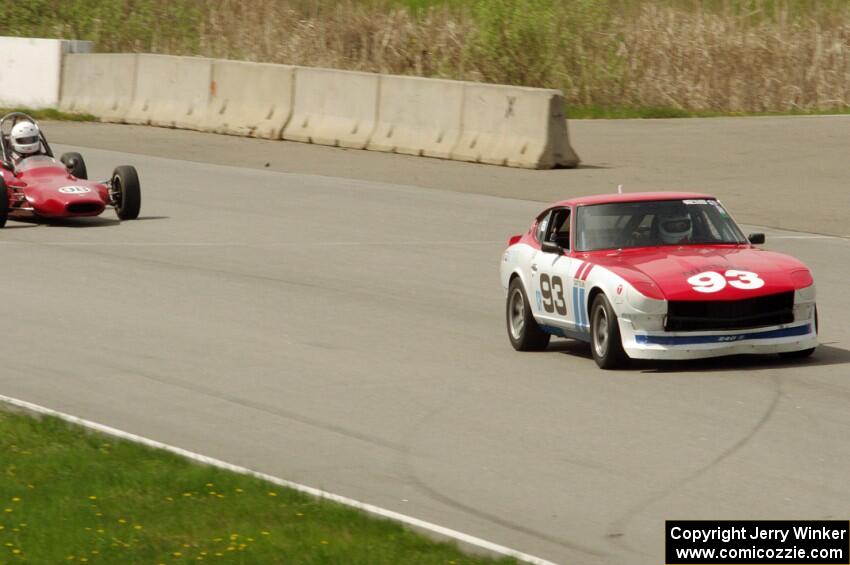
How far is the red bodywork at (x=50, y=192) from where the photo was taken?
67.3 feet

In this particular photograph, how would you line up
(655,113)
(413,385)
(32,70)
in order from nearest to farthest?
(413,385)
(655,113)
(32,70)

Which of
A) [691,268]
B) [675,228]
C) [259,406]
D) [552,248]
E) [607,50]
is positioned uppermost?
[607,50]

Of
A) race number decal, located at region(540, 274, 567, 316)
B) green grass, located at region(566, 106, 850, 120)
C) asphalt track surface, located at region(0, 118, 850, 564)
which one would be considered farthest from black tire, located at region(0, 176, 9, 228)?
green grass, located at region(566, 106, 850, 120)

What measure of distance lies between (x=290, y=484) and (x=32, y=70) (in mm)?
29203

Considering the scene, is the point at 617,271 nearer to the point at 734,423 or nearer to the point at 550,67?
the point at 734,423

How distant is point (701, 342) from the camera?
36.7ft

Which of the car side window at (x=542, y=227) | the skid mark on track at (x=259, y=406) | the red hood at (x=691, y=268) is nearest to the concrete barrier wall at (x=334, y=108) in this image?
the car side window at (x=542, y=227)

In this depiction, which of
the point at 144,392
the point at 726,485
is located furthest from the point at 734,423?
the point at 144,392

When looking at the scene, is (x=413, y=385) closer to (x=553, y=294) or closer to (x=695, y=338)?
(x=553, y=294)

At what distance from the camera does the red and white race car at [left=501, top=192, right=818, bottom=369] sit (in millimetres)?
11164

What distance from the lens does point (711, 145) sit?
29203 millimetres

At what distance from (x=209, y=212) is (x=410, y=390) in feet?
36.8

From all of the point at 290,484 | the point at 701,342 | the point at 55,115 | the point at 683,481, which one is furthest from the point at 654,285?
the point at 55,115

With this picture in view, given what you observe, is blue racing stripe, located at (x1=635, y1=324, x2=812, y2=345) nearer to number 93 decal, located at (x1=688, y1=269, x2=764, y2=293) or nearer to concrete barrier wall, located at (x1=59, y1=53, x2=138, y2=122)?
number 93 decal, located at (x1=688, y1=269, x2=764, y2=293)
